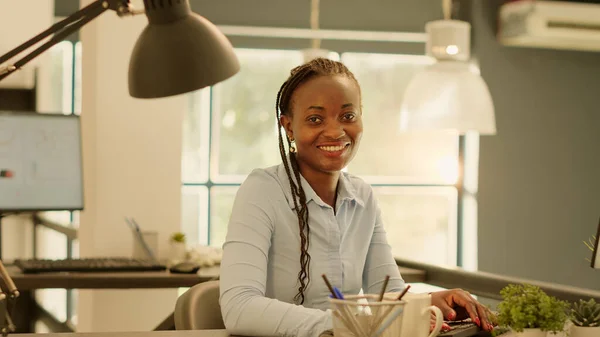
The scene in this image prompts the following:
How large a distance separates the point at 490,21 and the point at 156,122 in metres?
3.92

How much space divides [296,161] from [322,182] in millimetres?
71

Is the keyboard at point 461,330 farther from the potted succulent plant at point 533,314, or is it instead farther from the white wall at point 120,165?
the white wall at point 120,165

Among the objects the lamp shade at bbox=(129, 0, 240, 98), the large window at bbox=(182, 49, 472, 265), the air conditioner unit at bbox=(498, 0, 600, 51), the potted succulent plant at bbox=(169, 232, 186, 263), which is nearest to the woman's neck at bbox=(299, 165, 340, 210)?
the lamp shade at bbox=(129, 0, 240, 98)

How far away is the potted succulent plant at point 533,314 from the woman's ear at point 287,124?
625 mm

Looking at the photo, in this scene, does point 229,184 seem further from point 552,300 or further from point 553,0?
point 552,300

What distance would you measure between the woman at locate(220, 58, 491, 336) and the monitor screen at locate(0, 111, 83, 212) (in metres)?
1.98

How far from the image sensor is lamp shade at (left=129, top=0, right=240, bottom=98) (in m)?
1.75

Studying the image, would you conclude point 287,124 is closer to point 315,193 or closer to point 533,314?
point 315,193

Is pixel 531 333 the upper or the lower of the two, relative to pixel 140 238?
upper

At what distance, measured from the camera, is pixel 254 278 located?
1.56 meters

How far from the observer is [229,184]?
657 centimetres

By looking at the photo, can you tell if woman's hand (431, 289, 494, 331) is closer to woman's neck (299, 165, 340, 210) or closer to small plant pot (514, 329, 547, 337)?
small plant pot (514, 329, 547, 337)

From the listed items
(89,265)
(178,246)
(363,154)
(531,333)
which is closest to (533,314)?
(531,333)

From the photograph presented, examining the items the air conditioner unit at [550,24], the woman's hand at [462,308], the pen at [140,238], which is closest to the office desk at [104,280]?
the pen at [140,238]
